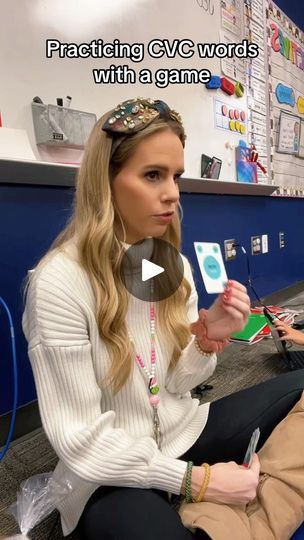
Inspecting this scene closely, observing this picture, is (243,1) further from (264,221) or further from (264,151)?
(264,221)

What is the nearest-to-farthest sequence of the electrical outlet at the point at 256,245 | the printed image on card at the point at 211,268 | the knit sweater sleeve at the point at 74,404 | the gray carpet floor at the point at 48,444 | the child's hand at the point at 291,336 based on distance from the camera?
the knit sweater sleeve at the point at 74,404 < the printed image on card at the point at 211,268 < the gray carpet floor at the point at 48,444 < the child's hand at the point at 291,336 < the electrical outlet at the point at 256,245

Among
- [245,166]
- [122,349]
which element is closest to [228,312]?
[122,349]

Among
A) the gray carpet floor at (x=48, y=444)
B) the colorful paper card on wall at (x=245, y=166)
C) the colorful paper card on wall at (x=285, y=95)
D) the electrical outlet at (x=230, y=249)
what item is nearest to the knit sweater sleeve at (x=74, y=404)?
the gray carpet floor at (x=48, y=444)

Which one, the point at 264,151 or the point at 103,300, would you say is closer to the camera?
the point at 103,300

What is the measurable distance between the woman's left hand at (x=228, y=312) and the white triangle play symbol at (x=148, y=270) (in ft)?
0.52

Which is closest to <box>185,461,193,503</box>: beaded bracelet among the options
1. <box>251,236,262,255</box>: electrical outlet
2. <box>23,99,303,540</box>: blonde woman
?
<box>23,99,303,540</box>: blonde woman

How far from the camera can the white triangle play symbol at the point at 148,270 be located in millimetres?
797

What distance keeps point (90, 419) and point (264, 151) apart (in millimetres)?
2326

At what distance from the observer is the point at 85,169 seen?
2.36ft

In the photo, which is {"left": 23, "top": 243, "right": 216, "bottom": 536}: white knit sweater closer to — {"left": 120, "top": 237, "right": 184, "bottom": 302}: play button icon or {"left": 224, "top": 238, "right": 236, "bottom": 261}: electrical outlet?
{"left": 120, "top": 237, "right": 184, "bottom": 302}: play button icon

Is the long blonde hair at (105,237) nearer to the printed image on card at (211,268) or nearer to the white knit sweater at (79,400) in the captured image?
the white knit sweater at (79,400)

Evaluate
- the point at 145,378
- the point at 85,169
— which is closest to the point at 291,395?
the point at 145,378

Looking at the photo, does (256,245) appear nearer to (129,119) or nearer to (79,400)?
(129,119)

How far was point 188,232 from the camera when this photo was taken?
1.93 meters
